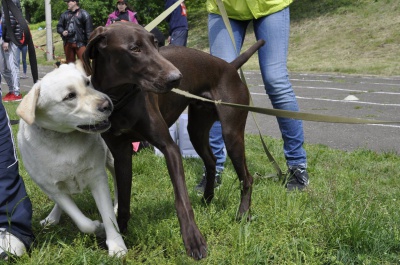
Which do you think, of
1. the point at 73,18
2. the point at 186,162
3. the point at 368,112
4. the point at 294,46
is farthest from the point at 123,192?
the point at 294,46

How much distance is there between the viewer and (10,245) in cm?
270

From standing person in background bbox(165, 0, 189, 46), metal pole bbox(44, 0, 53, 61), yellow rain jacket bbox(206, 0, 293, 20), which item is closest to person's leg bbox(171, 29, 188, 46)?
standing person in background bbox(165, 0, 189, 46)

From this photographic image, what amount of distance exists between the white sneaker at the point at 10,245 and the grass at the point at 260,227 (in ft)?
0.20

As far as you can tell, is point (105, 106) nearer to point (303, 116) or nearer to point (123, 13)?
point (303, 116)

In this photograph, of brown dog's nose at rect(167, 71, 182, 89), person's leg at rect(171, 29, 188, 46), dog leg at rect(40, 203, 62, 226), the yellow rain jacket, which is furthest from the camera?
person's leg at rect(171, 29, 188, 46)

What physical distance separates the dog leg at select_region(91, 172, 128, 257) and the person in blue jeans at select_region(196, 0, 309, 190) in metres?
1.45

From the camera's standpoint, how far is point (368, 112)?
8953mm

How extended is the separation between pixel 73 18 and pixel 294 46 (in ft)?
43.1

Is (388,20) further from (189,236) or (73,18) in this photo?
(189,236)

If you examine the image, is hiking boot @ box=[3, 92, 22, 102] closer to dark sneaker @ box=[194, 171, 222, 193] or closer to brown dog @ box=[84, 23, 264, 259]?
dark sneaker @ box=[194, 171, 222, 193]

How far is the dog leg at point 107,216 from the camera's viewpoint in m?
2.85

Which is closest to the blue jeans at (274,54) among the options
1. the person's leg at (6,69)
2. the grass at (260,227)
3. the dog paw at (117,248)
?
the grass at (260,227)

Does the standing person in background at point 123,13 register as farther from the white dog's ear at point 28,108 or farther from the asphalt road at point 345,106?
the white dog's ear at point 28,108

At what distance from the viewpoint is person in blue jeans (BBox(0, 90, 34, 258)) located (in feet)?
8.95
